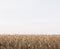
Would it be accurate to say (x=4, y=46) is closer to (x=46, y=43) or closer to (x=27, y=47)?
(x=27, y=47)

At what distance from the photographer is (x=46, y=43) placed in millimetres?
8297

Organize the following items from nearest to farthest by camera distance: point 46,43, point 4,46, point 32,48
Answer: point 32,48, point 4,46, point 46,43

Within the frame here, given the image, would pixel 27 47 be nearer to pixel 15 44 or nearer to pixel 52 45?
pixel 15 44

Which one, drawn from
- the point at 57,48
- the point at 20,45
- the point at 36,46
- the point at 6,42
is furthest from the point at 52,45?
the point at 6,42

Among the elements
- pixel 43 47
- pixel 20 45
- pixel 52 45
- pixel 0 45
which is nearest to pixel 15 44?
pixel 20 45

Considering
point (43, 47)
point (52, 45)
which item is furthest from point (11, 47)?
point (52, 45)

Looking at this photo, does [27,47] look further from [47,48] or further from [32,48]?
[47,48]

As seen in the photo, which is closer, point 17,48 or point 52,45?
point 17,48

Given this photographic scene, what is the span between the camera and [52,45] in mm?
8047

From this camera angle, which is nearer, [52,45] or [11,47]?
[11,47]

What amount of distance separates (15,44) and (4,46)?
0.54 m

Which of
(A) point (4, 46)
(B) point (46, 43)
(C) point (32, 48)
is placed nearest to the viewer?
(C) point (32, 48)

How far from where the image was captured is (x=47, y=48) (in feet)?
24.9

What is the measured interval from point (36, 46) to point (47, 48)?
54 cm
